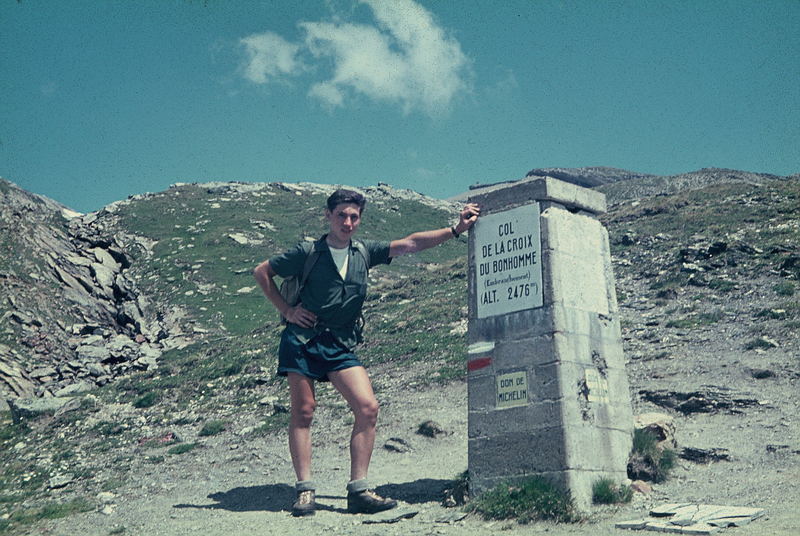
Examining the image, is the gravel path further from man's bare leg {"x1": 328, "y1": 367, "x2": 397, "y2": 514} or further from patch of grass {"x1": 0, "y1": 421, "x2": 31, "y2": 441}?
patch of grass {"x1": 0, "y1": 421, "x2": 31, "y2": 441}

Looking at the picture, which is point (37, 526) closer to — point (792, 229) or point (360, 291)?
point (360, 291)

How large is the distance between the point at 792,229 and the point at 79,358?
21027 millimetres

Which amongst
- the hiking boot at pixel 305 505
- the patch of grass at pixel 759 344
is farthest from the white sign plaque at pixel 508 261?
the patch of grass at pixel 759 344

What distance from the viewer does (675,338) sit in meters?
14.2

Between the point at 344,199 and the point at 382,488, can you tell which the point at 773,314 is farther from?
the point at 344,199

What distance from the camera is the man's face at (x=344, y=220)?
20.9 ft

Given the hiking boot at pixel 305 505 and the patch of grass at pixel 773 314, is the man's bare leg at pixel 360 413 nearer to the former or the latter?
the hiking boot at pixel 305 505

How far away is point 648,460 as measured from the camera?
6.71 meters

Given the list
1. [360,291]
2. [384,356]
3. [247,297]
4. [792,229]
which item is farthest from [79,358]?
[792,229]

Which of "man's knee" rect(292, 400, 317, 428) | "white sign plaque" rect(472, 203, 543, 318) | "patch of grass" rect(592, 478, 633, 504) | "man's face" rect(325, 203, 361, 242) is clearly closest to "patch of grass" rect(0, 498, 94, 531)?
"man's knee" rect(292, 400, 317, 428)

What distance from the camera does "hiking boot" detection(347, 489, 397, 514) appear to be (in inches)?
243

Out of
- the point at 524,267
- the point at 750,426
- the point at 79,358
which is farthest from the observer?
the point at 79,358

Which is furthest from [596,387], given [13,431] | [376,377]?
[13,431]

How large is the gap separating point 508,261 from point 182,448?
6906mm
